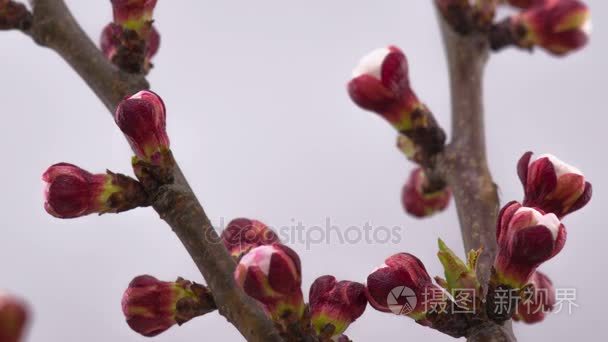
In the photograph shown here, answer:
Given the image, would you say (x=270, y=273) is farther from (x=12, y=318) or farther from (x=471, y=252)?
(x=12, y=318)

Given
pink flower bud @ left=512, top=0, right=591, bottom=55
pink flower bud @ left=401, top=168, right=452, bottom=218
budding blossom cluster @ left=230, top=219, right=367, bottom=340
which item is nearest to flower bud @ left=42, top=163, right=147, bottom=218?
budding blossom cluster @ left=230, top=219, right=367, bottom=340

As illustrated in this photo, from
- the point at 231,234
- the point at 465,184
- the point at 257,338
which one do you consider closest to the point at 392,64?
the point at 465,184

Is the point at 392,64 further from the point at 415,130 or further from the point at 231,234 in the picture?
the point at 231,234

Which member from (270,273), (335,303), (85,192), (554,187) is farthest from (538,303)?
(85,192)

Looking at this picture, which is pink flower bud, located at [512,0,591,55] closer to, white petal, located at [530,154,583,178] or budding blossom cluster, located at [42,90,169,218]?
white petal, located at [530,154,583,178]

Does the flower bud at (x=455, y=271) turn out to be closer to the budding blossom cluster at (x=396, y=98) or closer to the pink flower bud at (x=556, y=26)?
the budding blossom cluster at (x=396, y=98)

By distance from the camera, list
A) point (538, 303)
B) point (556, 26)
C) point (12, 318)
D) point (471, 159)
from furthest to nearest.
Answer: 1. point (556, 26)
2. point (471, 159)
3. point (538, 303)
4. point (12, 318)
